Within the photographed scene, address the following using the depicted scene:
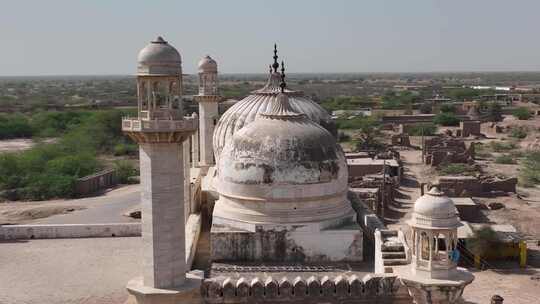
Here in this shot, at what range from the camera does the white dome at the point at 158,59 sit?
446 inches

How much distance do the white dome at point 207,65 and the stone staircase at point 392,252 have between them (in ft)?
39.0

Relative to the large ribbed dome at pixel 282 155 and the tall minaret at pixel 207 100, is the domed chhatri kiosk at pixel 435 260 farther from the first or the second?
the tall minaret at pixel 207 100

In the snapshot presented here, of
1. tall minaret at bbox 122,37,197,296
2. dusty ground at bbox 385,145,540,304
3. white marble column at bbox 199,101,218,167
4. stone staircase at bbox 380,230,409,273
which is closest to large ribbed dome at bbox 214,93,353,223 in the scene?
stone staircase at bbox 380,230,409,273

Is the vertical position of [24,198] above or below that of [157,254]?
below

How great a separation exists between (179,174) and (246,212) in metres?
3.05

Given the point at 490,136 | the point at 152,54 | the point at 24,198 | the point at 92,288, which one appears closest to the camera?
the point at 152,54

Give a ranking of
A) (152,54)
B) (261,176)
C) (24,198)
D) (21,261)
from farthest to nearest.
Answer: (24,198)
(21,261)
(261,176)
(152,54)

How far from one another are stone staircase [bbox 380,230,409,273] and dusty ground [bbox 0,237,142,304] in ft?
26.9

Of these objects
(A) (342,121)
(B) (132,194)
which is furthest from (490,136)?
(B) (132,194)

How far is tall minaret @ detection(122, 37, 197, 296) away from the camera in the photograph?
11.4 m

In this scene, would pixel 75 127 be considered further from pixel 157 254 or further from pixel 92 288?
pixel 157 254

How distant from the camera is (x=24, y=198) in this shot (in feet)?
112

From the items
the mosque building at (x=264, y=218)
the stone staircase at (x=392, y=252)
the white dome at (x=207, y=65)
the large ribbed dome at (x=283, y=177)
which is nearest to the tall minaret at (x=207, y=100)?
the white dome at (x=207, y=65)

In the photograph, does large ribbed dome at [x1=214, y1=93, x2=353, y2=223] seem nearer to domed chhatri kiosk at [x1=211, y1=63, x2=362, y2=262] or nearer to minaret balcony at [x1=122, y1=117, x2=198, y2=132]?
domed chhatri kiosk at [x1=211, y1=63, x2=362, y2=262]
